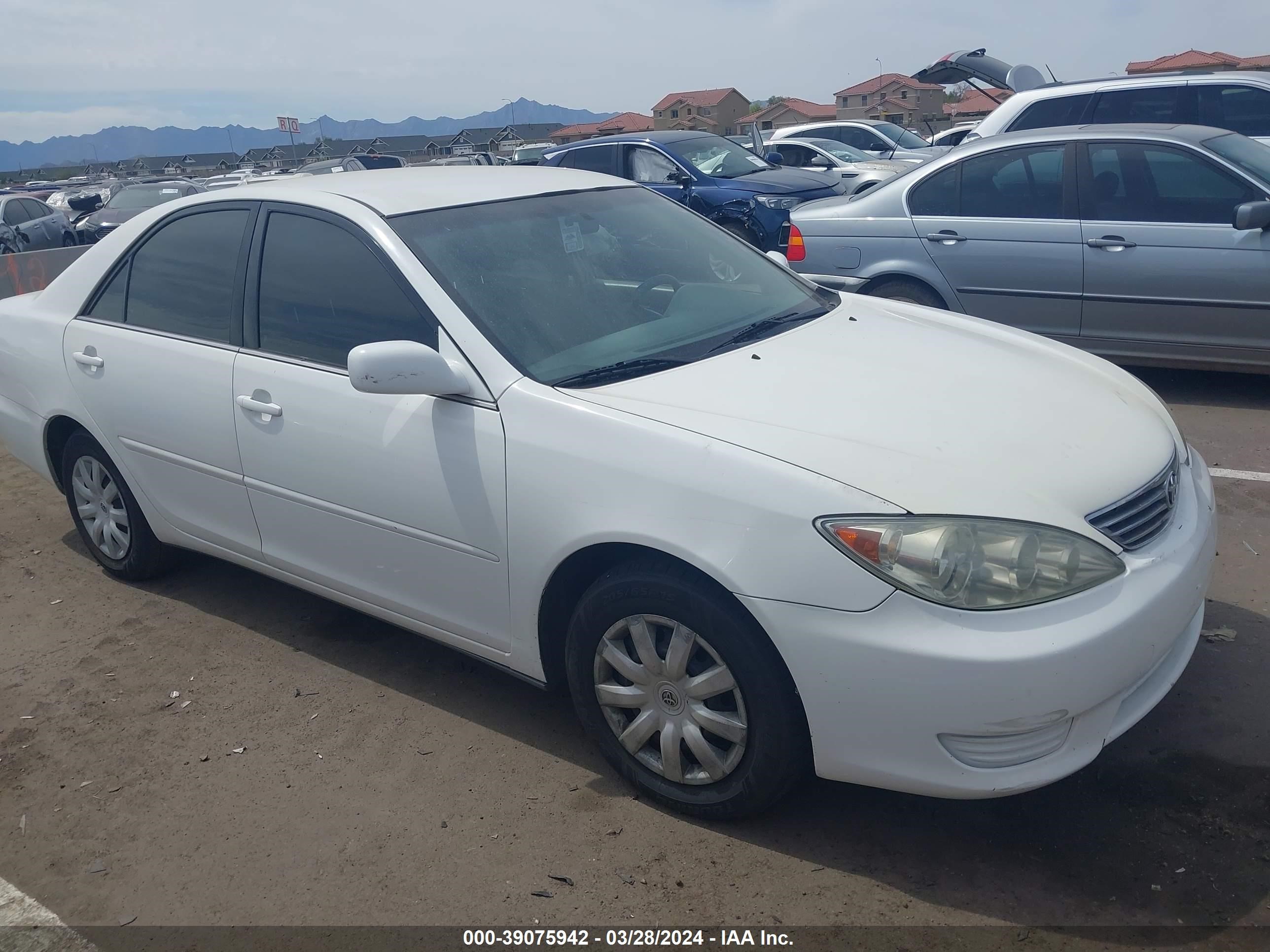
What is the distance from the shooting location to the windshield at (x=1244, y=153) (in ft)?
19.1

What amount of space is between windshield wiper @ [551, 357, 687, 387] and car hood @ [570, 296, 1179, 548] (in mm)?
43

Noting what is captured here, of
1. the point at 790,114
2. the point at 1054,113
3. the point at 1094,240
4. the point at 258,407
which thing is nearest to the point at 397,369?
the point at 258,407

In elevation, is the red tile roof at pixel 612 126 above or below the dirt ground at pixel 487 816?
above

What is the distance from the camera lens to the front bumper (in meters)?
2.32

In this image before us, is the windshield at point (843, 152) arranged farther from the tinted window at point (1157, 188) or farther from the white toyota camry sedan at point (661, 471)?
the white toyota camry sedan at point (661, 471)

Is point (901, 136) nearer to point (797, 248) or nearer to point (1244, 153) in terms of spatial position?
point (797, 248)

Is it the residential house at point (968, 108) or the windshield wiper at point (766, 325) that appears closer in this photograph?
the windshield wiper at point (766, 325)

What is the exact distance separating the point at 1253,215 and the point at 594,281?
4023 millimetres

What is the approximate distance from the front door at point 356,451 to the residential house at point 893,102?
1133 inches

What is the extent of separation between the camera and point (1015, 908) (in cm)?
246

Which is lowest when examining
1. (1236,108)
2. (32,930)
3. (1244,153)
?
(32,930)

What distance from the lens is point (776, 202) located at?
1055cm

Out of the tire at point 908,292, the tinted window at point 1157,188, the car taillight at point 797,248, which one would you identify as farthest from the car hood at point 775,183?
the tinted window at point 1157,188

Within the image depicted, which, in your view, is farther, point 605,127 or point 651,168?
point 605,127
